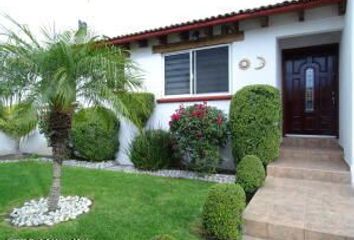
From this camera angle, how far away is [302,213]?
4430mm

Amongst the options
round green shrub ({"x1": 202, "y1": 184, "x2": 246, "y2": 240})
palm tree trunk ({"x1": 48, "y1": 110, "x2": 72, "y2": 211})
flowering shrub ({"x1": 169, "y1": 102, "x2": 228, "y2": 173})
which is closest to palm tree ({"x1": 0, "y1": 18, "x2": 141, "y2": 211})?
palm tree trunk ({"x1": 48, "y1": 110, "x2": 72, "y2": 211})

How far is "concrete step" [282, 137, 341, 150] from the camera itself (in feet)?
25.2

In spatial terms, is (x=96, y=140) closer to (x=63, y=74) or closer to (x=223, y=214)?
(x=63, y=74)

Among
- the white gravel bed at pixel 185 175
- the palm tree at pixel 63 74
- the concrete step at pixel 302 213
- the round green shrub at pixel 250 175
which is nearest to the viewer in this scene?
the concrete step at pixel 302 213

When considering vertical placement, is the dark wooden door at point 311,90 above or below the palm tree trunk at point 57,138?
above

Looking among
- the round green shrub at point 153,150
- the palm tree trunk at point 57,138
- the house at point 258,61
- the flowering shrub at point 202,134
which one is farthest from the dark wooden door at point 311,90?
the palm tree trunk at point 57,138

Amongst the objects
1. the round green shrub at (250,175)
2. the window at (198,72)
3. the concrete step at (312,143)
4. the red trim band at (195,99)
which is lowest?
the round green shrub at (250,175)

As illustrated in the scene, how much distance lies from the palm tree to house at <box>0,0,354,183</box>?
3897 millimetres

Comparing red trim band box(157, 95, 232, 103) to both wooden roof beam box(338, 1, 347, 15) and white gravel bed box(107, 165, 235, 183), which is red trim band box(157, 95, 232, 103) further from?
wooden roof beam box(338, 1, 347, 15)

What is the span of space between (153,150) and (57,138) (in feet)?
12.5

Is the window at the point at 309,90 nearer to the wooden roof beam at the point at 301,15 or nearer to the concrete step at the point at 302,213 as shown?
the wooden roof beam at the point at 301,15

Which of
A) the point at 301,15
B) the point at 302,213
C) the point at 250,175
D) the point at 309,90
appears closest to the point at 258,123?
the point at 250,175

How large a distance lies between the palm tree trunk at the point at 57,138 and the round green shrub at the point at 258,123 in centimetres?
372

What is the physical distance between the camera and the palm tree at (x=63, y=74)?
4.39 meters
